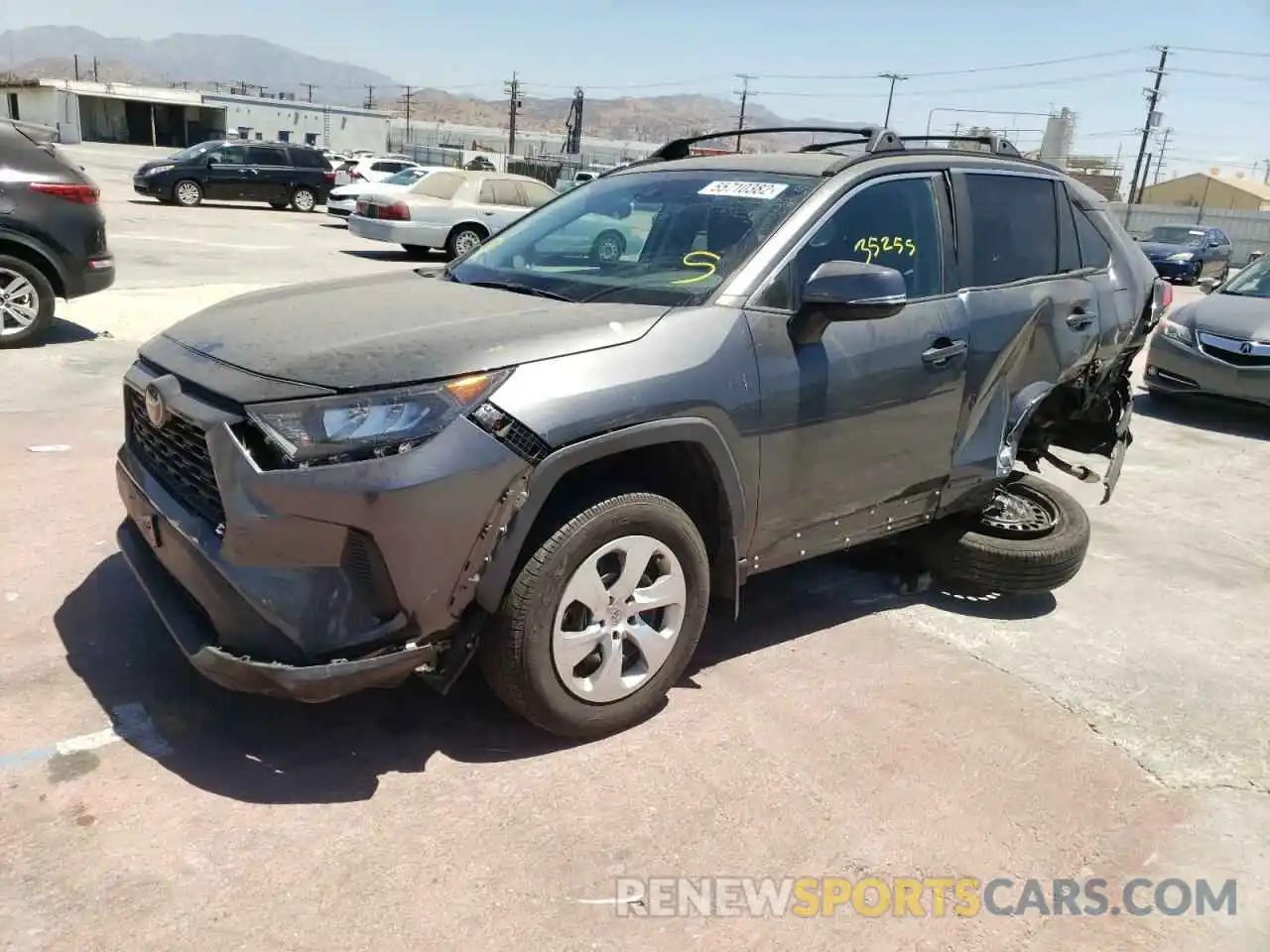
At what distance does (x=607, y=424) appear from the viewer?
2.86 meters

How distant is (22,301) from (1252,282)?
1115 cm

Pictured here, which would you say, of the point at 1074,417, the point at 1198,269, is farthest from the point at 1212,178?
the point at 1074,417

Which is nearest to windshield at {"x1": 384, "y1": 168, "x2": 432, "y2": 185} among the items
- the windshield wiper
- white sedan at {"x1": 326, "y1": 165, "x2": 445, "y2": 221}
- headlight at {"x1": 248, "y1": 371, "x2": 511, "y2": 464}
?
white sedan at {"x1": 326, "y1": 165, "x2": 445, "y2": 221}

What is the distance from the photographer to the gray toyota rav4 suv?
8.52 ft

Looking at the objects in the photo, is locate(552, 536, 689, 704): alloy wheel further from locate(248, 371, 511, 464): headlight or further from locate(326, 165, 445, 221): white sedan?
locate(326, 165, 445, 221): white sedan

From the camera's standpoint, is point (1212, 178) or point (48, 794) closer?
point (48, 794)

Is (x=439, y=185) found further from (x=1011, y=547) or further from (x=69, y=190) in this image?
(x=1011, y=547)

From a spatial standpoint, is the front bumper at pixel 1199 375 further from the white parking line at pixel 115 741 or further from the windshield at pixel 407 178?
the windshield at pixel 407 178

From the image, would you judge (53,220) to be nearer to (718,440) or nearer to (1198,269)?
(718,440)

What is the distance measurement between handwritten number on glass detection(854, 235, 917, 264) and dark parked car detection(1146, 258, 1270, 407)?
6049 millimetres

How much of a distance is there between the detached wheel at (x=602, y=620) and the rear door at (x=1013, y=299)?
152 centimetres

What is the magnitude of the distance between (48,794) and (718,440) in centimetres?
218

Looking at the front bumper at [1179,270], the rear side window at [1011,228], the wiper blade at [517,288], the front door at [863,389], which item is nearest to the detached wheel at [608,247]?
the wiper blade at [517,288]

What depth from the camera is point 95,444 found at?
5.73 meters
